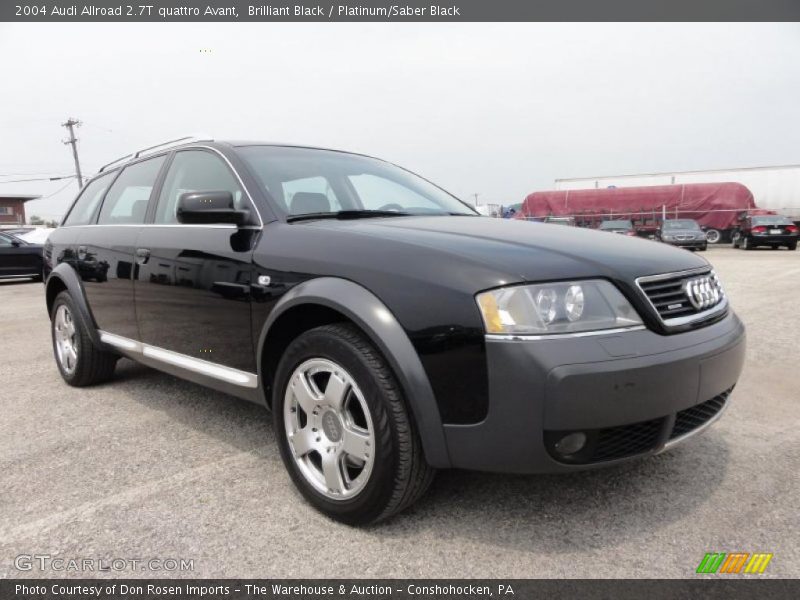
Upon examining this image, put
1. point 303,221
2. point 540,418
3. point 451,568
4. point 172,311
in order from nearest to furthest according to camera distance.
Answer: point 540,418 < point 451,568 < point 303,221 < point 172,311

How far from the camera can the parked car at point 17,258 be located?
13438mm

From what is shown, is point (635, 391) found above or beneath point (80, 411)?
above

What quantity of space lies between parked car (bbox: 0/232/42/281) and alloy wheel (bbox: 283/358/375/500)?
1404 centimetres

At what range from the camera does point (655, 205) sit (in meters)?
25.8

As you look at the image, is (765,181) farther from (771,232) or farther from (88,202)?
(88,202)

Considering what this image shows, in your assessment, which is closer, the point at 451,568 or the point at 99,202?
the point at 451,568

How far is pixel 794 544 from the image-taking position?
202 cm

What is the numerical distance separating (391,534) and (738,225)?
25912mm

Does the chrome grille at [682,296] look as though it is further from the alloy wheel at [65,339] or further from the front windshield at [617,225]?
the front windshield at [617,225]

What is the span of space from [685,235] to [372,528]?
71.9ft

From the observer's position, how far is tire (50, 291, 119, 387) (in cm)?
396

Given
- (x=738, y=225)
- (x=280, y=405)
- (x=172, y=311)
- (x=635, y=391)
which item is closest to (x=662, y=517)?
(x=635, y=391)

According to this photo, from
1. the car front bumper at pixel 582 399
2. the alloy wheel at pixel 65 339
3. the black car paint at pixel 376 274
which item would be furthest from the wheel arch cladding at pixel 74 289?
the car front bumper at pixel 582 399

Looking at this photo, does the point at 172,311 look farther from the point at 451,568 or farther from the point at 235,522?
the point at 451,568
